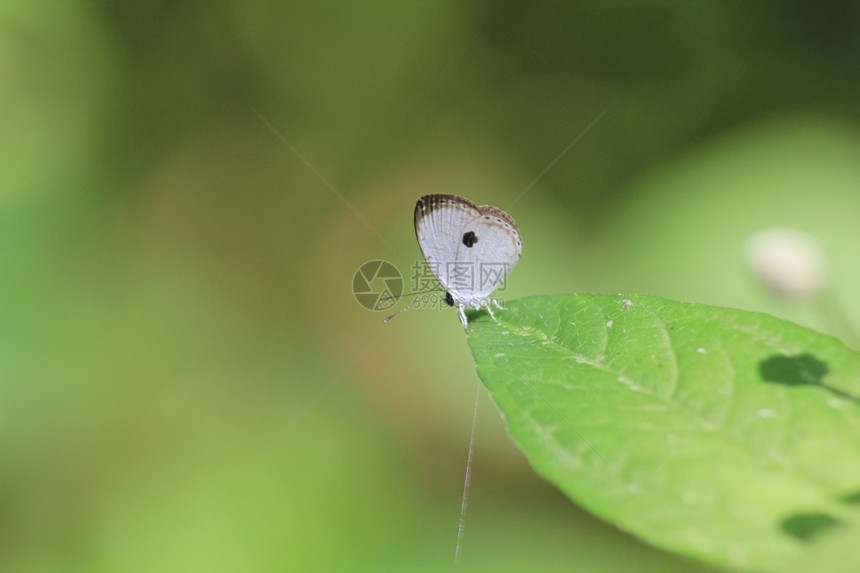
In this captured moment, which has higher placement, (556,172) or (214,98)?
(556,172)

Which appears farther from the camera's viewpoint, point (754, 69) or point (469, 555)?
point (754, 69)

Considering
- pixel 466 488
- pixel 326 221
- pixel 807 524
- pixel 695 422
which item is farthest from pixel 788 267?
pixel 326 221

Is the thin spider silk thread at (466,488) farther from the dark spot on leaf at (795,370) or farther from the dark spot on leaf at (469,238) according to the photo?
the dark spot on leaf at (795,370)

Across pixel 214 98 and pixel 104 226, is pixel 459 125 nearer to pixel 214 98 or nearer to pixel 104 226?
pixel 214 98

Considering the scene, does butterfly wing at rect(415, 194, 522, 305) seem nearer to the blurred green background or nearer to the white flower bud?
the white flower bud

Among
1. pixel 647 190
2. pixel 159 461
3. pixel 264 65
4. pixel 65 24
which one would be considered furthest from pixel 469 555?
pixel 65 24
